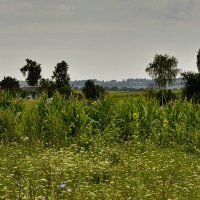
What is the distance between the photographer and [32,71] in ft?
350

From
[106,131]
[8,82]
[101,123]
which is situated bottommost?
[106,131]

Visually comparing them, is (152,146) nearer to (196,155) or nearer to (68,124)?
(196,155)

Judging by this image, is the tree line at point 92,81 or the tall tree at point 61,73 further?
the tall tree at point 61,73

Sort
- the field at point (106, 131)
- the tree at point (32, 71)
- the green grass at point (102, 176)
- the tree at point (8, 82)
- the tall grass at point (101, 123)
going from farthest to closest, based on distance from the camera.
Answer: the tree at point (32, 71) < the tree at point (8, 82) < the tall grass at point (101, 123) < the field at point (106, 131) < the green grass at point (102, 176)

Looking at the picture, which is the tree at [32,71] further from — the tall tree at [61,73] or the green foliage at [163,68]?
the green foliage at [163,68]

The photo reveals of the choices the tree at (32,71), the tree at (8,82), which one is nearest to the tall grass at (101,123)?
the tree at (8,82)

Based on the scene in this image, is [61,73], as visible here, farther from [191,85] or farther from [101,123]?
[101,123]

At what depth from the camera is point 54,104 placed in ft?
55.0

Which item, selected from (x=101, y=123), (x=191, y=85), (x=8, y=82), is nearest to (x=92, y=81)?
(x=8, y=82)

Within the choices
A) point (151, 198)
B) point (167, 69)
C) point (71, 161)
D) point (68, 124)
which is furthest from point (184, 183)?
point (167, 69)

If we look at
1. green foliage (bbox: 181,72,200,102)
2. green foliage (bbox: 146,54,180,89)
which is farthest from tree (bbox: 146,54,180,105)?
green foliage (bbox: 181,72,200,102)

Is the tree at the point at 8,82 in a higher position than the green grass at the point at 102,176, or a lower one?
higher

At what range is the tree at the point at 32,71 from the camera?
105938 mm

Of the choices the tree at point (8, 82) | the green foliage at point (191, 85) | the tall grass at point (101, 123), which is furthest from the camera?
the tree at point (8, 82)
